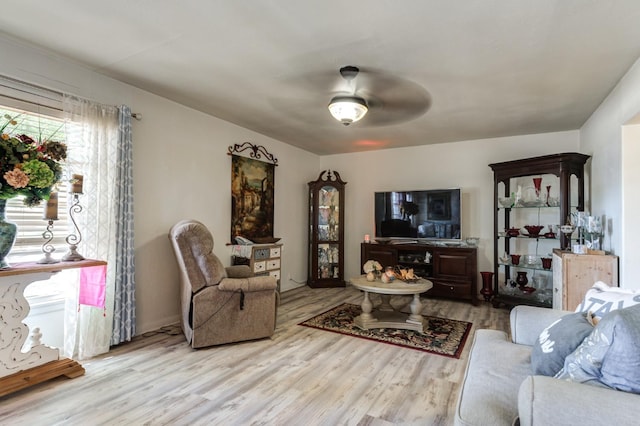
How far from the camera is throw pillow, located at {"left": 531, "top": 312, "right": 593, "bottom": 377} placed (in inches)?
55.4

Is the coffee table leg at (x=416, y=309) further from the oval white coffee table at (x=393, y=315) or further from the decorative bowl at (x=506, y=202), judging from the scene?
the decorative bowl at (x=506, y=202)

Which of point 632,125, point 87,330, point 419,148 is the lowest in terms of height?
point 87,330

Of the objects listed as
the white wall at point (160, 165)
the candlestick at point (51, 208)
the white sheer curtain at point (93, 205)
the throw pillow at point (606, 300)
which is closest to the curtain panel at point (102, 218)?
the white sheer curtain at point (93, 205)

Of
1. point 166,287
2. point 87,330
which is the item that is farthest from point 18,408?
point 166,287

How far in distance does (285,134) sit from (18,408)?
4.02m

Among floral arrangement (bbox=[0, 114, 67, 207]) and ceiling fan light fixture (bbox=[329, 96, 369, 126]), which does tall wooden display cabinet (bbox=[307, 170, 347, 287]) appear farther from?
floral arrangement (bbox=[0, 114, 67, 207])

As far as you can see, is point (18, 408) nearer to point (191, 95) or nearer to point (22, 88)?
point (22, 88)

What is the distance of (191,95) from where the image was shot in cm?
343

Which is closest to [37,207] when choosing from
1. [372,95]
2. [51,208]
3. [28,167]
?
[51,208]

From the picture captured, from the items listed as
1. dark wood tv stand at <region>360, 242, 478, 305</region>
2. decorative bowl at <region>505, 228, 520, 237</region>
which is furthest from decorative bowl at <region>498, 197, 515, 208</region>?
dark wood tv stand at <region>360, 242, 478, 305</region>

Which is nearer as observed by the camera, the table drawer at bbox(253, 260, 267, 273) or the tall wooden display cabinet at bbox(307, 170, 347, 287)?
the table drawer at bbox(253, 260, 267, 273)

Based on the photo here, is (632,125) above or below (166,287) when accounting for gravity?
above

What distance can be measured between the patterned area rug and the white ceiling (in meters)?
2.45

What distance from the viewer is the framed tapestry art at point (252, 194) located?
4473 mm
